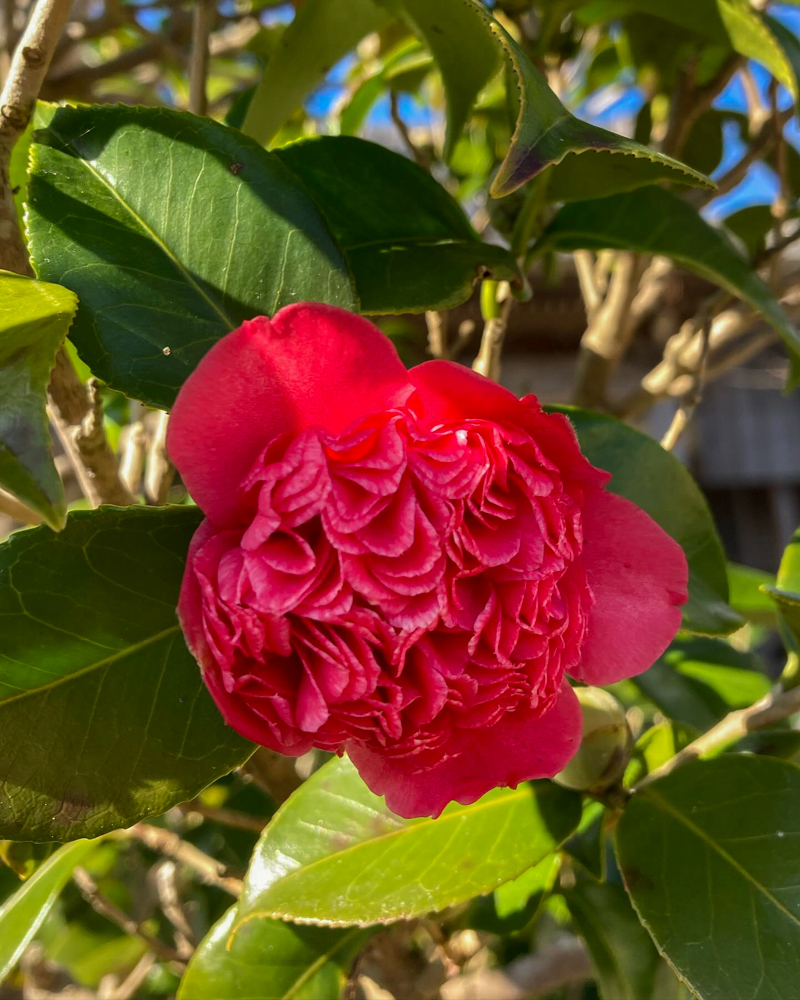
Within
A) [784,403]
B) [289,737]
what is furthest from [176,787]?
[784,403]

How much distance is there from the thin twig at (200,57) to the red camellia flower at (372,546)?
0.59 m

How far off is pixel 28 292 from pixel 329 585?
8.3 inches

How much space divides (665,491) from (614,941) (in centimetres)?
37

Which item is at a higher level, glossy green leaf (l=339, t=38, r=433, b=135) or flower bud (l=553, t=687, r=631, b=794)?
glossy green leaf (l=339, t=38, r=433, b=135)

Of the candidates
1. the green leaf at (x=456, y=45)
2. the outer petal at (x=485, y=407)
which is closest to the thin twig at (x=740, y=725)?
the outer petal at (x=485, y=407)

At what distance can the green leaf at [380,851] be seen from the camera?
60cm

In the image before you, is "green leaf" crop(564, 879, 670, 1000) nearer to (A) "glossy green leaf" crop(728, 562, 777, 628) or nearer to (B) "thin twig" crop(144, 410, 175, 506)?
(B) "thin twig" crop(144, 410, 175, 506)

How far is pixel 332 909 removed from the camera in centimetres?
59

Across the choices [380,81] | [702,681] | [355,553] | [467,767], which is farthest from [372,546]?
[380,81]

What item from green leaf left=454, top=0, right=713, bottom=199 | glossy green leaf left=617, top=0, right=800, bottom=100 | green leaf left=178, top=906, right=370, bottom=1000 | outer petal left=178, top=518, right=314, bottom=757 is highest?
glossy green leaf left=617, top=0, right=800, bottom=100

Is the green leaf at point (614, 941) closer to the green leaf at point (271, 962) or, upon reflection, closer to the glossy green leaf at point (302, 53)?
the green leaf at point (271, 962)

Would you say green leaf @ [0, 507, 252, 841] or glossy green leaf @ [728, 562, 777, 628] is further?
glossy green leaf @ [728, 562, 777, 628]

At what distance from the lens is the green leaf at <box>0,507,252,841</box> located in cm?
47

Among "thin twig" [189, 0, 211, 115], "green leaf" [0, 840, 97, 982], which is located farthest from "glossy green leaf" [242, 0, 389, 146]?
"green leaf" [0, 840, 97, 982]
